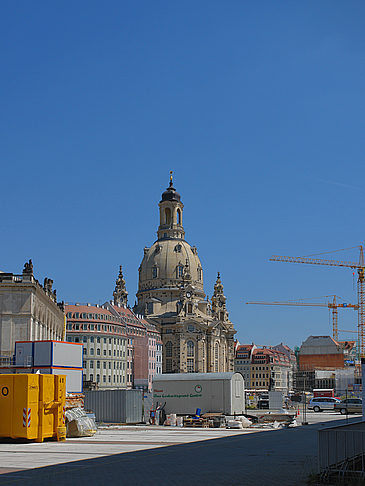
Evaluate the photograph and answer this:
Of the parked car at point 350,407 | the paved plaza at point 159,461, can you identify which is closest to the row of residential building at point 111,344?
the parked car at point 350,407

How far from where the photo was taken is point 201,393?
178 ft

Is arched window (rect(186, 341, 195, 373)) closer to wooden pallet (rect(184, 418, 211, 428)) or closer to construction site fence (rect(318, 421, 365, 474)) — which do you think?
wooden pallet (rect(184, 418, 211, 428))

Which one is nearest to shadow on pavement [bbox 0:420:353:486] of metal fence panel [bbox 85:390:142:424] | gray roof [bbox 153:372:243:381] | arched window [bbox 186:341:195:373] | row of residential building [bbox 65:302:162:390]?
metal fence panel [bbox 85:390:142:424]

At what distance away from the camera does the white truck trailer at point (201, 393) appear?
53281mm

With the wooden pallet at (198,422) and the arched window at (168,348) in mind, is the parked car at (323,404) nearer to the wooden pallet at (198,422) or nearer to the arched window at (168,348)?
the wooden pallet at (198,422)

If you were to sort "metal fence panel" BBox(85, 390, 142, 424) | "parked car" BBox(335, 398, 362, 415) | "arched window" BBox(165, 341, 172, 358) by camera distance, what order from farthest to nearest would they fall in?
1. "arched window" BBox(165, 341, 172, 358)
2. "parked car" BBox(335, 398, 362, 415)
3. "metal fence panel" BBox(85, 390, 142, 424)

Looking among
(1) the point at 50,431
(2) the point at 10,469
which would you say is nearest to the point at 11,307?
(1) the point at 50,431

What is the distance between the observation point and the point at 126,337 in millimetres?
163250

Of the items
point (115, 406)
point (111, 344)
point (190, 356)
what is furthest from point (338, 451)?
point (190, 356)

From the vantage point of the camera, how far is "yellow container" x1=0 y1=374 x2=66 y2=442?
103ft

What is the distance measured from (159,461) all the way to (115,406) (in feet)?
95.6

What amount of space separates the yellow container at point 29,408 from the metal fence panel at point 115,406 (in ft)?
63.0

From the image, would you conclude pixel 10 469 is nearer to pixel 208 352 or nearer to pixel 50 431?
pixel 50 431

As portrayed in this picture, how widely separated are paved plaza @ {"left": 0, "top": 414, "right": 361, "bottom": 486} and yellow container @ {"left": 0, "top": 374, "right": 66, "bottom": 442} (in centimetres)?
75
